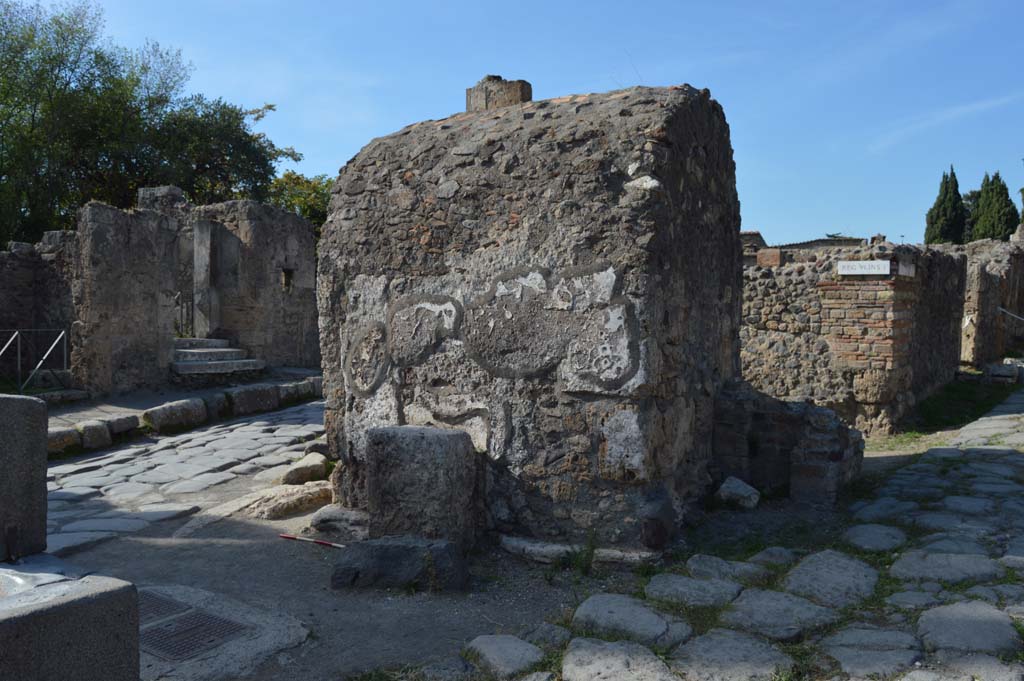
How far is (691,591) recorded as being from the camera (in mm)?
3373

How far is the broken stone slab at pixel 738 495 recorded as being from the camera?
4.64 meters

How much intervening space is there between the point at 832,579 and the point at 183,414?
7649 millimetres

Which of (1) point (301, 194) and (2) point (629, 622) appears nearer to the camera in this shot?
(2) point (629, 622)

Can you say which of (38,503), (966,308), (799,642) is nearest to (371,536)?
(38,503)

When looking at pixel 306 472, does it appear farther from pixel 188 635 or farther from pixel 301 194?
pixel 301 194

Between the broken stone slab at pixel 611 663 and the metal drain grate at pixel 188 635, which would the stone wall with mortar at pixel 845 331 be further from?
the metal drain grate at pixel 188 635

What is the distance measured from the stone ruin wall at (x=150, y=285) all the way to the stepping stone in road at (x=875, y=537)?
899 centimetres

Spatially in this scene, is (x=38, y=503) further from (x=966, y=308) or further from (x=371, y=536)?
(x=966, y=308)

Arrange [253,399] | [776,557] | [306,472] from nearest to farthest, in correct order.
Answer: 1. [776,557]
2. [306,472]
3. [253,399]

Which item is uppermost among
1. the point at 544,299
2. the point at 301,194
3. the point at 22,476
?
the point at 301,194

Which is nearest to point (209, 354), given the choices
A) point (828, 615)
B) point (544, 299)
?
point (544, 299)

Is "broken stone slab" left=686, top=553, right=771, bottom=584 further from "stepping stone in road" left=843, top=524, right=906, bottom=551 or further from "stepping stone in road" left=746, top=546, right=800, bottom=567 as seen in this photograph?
"stepping stone in road" left=843, top=524, right=906, bottom=551

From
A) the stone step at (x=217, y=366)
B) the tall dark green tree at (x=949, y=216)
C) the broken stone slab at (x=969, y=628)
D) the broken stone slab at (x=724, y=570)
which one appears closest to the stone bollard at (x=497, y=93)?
the broken stone slab at (x=724, y=570)

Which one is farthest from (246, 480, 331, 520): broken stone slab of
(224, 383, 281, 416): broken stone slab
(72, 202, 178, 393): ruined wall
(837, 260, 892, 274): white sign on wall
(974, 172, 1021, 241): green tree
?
(974, 172, 1021, 241): green tree
